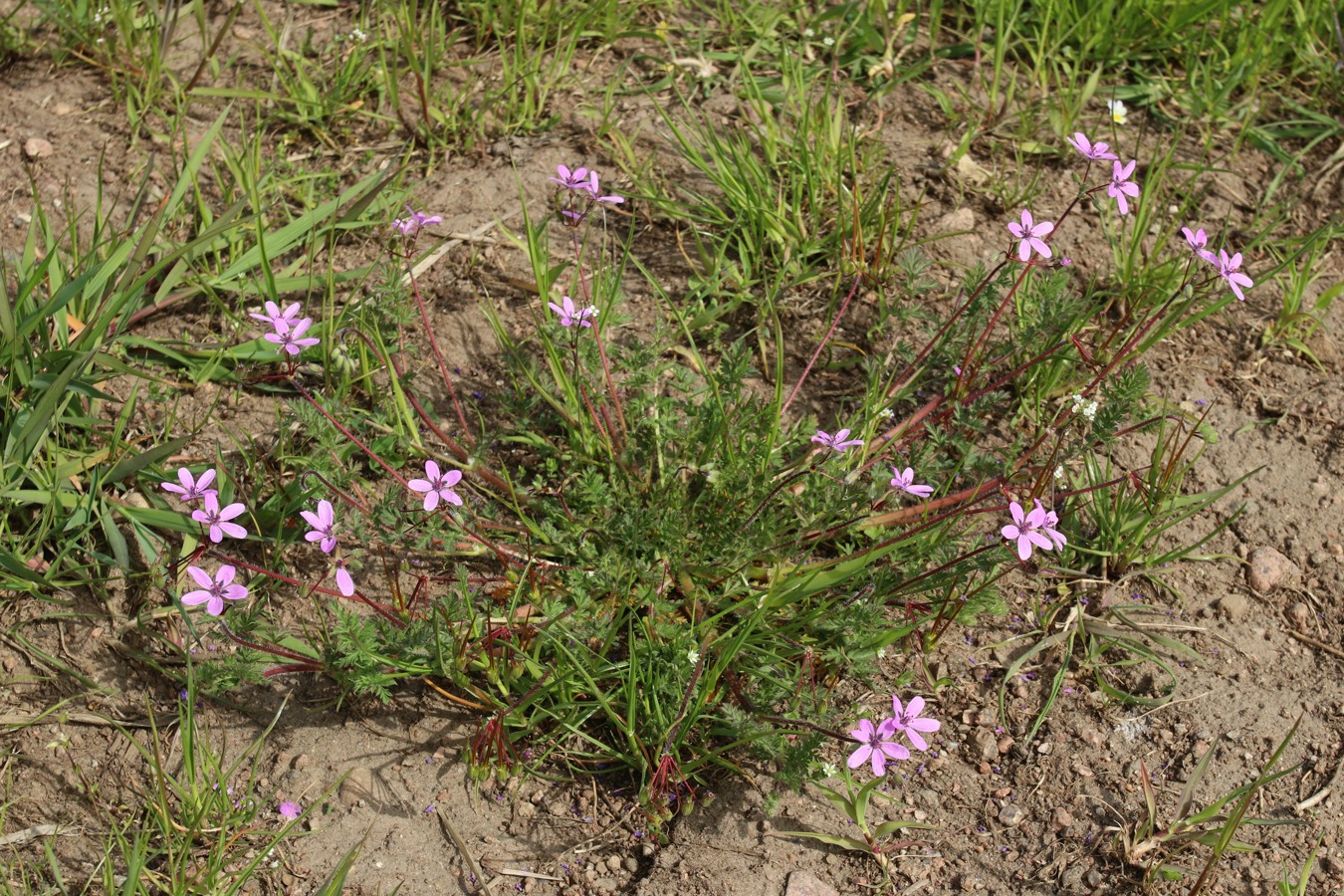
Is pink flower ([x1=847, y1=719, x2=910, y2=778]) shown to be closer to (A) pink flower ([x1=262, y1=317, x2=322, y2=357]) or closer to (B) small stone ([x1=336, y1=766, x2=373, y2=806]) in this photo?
(B) small stone ([x1=336, y1=766, x2=373, y2=806])

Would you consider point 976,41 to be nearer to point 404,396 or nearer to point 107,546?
point 404,396

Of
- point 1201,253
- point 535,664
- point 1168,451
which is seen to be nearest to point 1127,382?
point 1201,253

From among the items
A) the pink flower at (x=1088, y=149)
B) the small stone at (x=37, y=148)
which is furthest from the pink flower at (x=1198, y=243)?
the small stone at (x=37, y=148)

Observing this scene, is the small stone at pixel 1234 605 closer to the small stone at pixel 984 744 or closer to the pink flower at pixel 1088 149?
the small stone at pixel 984 744

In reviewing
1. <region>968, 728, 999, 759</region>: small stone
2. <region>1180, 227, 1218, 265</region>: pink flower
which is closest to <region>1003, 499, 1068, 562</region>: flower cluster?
<region>968, 728, 999, 759</region>: small stone

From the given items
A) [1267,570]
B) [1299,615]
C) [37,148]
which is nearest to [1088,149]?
[1267,570]

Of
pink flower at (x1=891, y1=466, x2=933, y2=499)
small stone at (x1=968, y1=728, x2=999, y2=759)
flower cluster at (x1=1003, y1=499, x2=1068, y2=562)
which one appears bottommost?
small stone at (x1=968, y1=728, x2=999, y2=759)
